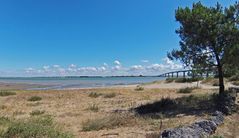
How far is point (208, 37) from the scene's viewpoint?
50.3ft

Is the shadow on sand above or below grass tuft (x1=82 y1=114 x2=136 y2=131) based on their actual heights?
above

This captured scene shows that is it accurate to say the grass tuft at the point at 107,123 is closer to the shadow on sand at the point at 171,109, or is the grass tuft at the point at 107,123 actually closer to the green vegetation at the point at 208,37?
the shadow on sand at the point at 171,109

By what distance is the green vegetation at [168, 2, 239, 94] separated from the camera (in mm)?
A: 15039

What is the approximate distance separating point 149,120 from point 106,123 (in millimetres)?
1773

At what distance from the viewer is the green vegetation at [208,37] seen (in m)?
15.0

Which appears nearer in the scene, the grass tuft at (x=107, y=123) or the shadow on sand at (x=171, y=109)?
the grass tuft at (x=107, y=123)

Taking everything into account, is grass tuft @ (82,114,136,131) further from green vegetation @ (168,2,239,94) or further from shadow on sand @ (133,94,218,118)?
green vegetation @ (168,2,239,94)

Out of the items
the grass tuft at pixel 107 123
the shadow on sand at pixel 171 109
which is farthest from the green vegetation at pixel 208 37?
the grass tuft at pixel 107 123

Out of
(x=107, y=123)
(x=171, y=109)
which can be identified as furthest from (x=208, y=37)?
(x=107, y=123)

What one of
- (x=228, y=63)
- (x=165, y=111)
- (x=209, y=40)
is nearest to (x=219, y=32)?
(x=209, y=40)

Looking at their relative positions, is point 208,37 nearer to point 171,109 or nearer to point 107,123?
point 171,109

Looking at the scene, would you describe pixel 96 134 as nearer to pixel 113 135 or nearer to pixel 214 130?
pixel 113 135

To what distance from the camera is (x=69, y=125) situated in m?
11.9

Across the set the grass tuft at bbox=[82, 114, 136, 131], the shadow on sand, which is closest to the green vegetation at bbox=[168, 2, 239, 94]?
the shadow on sand
